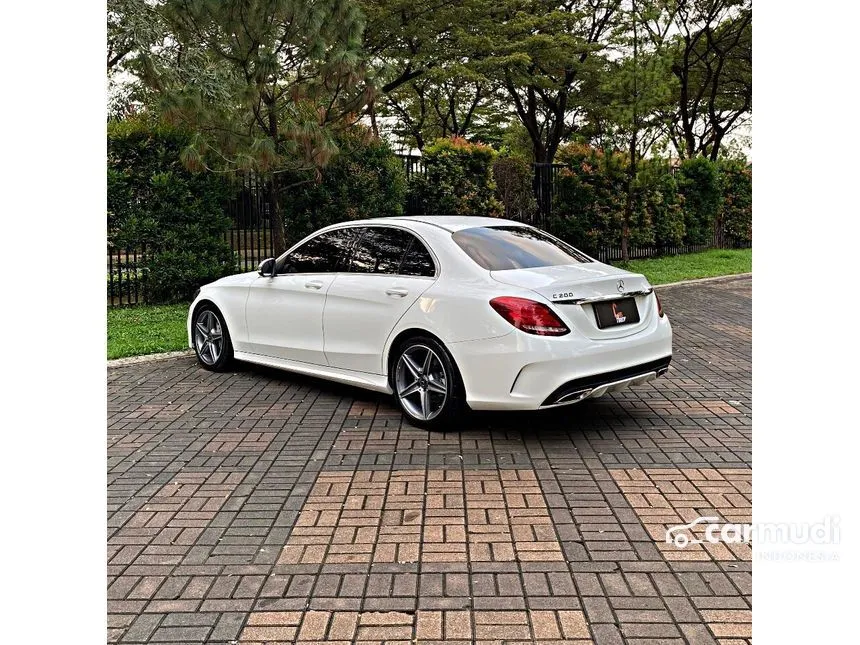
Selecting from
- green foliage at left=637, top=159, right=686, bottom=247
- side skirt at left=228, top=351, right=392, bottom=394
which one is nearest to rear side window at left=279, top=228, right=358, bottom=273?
side skirt at left=228, top=351, right=392, bottom=394

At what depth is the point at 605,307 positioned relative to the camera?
566 cm

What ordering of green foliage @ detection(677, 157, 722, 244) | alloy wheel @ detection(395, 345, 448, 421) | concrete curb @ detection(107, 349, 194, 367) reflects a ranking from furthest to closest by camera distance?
1. green foliage @ detection(677, 157, 722, 244)
2. concrete curb @ detection(107, 349, 194, 367)
3. alloy wheel @ detection(395, 345, 448, 421)

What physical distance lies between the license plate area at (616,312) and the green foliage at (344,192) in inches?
352

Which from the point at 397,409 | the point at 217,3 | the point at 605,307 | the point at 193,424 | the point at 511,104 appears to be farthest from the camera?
the point at 511,104

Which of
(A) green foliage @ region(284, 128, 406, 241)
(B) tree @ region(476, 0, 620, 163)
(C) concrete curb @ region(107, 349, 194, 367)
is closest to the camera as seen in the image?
(C) concrete curb @ region(107, 349, 194, 367)

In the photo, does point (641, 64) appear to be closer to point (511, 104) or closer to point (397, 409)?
point (397, 409)

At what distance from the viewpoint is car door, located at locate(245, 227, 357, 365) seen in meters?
6.88

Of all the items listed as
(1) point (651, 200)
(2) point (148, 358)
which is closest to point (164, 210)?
(2) point (148, 358)

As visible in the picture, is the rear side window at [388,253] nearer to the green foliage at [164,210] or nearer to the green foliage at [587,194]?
the green foliage at [164,210]

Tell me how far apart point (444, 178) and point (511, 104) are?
19856 millimetres

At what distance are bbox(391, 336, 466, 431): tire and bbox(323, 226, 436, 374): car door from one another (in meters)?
0.23

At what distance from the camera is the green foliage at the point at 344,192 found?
14.1m

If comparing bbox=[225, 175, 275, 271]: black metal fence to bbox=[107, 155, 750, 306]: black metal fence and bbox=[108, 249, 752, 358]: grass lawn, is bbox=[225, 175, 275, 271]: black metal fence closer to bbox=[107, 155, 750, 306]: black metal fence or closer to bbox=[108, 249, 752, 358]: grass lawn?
bbox=[107, 155, 750, 306]: black metal fence

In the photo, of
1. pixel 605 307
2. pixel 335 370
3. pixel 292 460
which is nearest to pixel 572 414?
pixel 605 307
